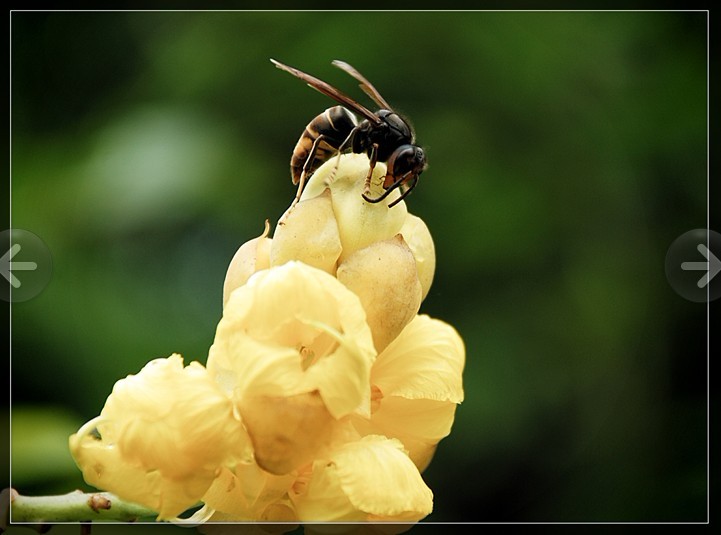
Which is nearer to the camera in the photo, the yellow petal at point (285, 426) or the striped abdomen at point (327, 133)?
the yellow petal at point (285, 426)

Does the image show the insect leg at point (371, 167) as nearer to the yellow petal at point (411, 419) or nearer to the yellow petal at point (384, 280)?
the yellow petal at point (384, 280)

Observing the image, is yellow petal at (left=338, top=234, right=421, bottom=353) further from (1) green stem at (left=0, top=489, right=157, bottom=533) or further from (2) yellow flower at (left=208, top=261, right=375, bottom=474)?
(1) green stem at (left=0, top=489, right=157, bottom=533)

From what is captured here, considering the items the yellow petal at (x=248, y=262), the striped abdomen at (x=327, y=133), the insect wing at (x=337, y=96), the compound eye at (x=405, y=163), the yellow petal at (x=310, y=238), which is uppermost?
the insect wing at (x=337, y=96)

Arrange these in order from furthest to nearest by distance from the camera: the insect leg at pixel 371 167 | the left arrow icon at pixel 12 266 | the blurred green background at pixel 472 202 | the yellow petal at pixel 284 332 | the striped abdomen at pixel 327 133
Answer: the blurred green background at pixel 472 202 < the left arrow icon at pixel 12 266 < the striped abdomen at pixel 327 133 < the insect leg at pixel 371 167 < the yellow petal at pixel 284 332

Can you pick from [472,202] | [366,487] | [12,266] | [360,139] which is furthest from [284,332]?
[472,202]

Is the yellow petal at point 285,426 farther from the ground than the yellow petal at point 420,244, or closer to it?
closer to it

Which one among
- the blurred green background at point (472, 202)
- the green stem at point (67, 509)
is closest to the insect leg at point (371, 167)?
the green stem at point (67, 509)
